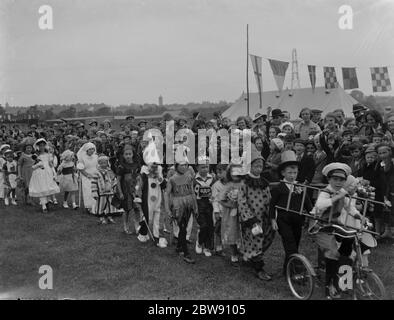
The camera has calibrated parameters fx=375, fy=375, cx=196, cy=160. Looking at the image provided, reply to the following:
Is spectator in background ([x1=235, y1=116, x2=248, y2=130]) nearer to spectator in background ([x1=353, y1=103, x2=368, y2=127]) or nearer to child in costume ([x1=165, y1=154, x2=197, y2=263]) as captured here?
spectator in background ([x1=353, y1=103, x2=368, y2=127])

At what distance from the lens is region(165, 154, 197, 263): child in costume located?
Answer: 20.0 ft

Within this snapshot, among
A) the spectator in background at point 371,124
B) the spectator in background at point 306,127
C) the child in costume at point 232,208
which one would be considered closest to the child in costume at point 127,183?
the child in costume at point 232,208

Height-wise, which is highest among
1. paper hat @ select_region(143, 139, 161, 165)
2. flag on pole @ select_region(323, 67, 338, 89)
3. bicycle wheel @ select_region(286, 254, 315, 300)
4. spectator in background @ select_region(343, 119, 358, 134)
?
flag on pole @ select_region(323, 67, 338, 89)

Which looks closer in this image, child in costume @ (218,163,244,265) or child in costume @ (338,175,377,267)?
child in costume @ (338,175,377,267)

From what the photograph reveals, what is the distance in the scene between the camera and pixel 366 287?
4.20 meters

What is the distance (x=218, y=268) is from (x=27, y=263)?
297cm

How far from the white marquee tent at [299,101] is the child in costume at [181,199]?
50.9 ft

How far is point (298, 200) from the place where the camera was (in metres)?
4.92

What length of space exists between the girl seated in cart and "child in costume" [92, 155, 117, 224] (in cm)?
476

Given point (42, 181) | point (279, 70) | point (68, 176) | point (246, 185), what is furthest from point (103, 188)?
point (279, 70)

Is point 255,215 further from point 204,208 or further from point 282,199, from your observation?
point 204,208

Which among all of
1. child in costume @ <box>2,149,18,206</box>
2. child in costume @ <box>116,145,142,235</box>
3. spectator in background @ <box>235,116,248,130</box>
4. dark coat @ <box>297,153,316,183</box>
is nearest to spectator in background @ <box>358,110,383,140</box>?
dark coat @ <box>297,153,316,183</box>

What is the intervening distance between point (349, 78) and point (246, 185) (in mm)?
10006

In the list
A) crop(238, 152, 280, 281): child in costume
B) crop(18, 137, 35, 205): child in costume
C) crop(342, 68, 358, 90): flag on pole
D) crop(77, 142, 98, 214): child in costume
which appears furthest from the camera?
crop(342, 68, 358, 90): flag on pole
